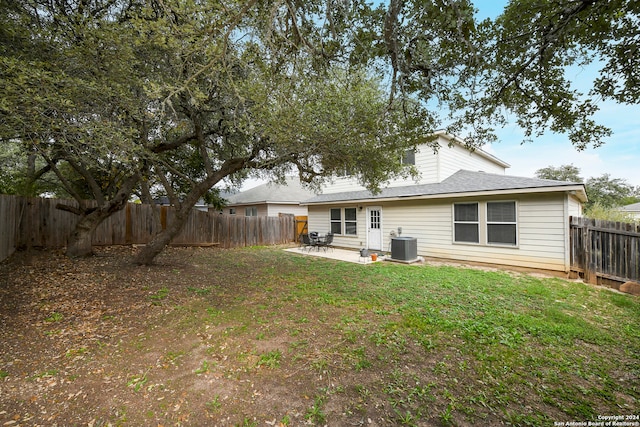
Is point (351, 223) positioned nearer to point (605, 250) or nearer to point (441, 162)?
point (441, 162)

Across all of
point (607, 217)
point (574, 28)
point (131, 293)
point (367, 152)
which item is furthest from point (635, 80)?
point (607, 217)

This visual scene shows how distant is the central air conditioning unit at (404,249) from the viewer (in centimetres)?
905

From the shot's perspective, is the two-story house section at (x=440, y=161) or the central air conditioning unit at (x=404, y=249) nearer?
the central air conditioning unit at (x=404, y=249)

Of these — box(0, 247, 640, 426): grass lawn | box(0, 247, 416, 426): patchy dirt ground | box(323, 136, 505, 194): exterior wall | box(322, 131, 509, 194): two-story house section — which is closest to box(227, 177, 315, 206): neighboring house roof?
box(322, 131, 509, 194): two-story house section

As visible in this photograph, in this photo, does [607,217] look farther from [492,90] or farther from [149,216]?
[149,216]

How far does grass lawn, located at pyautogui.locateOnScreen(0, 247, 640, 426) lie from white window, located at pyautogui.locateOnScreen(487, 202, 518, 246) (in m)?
2.36

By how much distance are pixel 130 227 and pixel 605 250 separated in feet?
48.2

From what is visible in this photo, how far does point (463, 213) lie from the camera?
348 inches

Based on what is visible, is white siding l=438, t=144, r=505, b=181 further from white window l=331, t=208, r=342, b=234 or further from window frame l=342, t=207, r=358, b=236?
white window l=331, t=208, r=342, b=234

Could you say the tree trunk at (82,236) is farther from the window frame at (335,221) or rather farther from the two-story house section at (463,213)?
the window frame at (335,221)

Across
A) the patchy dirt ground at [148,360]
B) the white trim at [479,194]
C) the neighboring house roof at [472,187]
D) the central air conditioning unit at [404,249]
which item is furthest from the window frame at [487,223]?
A: the patchy dirt ground at [148,360]

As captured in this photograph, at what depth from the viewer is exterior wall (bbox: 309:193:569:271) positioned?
7031 mm

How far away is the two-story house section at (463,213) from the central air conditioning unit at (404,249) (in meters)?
0.91

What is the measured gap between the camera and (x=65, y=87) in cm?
367
